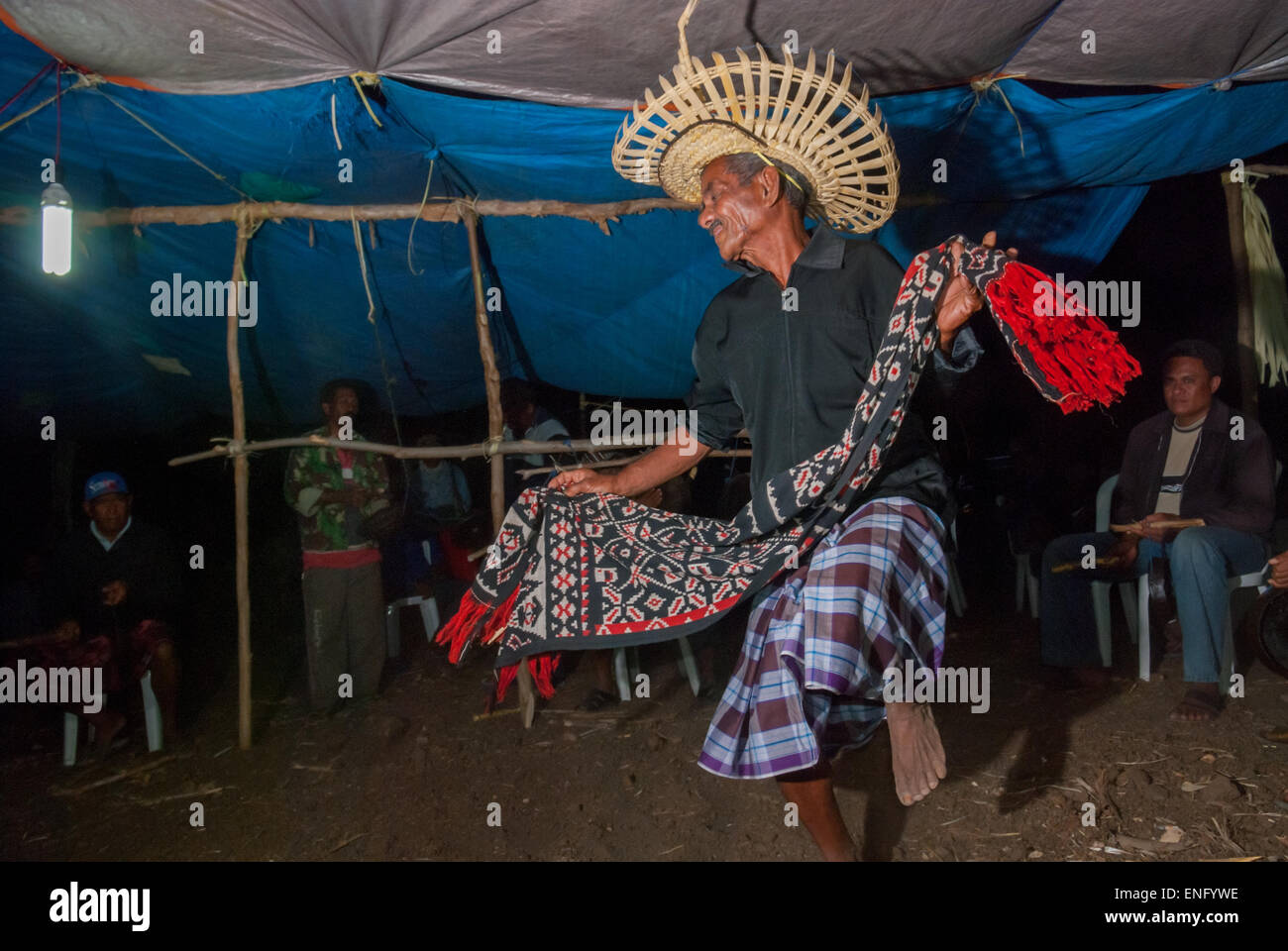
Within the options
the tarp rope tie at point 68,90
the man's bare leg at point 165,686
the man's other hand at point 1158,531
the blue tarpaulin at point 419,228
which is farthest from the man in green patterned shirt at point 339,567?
the man's other hand at point 1158,531

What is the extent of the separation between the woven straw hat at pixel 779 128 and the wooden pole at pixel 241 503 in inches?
105

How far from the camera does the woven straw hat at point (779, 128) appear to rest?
7.79ft

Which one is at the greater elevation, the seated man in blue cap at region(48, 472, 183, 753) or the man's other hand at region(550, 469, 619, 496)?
the man's other hand at region(550, 469, 619, 496)

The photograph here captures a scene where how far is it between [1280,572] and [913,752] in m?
2.93

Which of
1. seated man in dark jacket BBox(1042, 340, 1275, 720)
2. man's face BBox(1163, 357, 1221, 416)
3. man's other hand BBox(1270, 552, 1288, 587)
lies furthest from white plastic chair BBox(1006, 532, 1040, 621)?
man's other hand BBox(1270, 552, 1288, 587)

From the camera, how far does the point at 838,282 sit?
2.38 m

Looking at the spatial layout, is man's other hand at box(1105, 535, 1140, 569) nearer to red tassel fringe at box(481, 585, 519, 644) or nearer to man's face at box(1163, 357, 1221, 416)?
man's face at box(1163, 357, 1221, 416)

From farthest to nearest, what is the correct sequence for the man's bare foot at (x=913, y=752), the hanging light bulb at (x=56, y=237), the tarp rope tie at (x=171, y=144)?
the tarp rope tie at (x=171, y=144)
the hanging light bulb at (x=56, y=237)
the man's bare foot at (x=913, y=752)

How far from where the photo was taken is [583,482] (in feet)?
9.37

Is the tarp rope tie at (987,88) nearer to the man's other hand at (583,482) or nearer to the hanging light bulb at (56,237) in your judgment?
the man's other hand at (583,482)

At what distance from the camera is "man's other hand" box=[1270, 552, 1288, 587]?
3746 millimetres

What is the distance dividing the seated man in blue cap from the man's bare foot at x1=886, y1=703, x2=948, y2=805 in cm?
416

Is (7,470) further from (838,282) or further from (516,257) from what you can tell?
(838,282)

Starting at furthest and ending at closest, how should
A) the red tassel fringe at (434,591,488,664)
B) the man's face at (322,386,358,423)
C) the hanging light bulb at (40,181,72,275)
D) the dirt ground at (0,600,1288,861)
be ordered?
the man's face at (322,386,358,423)
the hanging light bulb at (40,181,72,275)
the dirt ground at (0,600,1288,861)
the red tassel fringe at (434,591,488,664)
